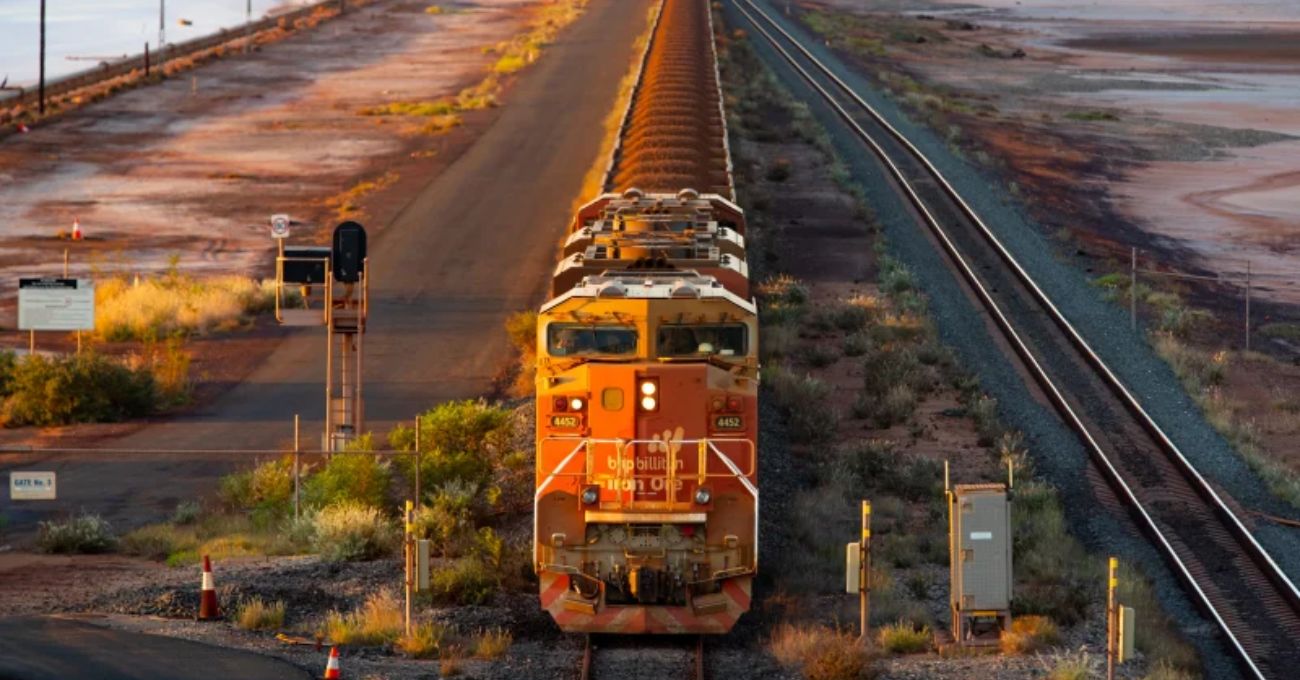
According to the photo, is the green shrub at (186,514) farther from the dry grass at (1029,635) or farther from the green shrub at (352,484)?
the dry grass at (1029,635)

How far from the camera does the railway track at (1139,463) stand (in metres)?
23.7

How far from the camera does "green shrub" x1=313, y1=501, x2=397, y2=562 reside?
23500 mm

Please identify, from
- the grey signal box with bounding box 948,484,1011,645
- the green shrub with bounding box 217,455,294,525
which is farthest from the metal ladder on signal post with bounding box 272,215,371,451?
the grey signal box with bounding box 948,484,1011,645

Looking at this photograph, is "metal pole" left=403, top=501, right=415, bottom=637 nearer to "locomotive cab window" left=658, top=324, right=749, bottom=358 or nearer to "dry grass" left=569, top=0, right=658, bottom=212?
"locomotive cab window" left=658, top=324, right=749, bottom=358

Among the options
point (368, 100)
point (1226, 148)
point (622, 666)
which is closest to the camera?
point (622, 666)

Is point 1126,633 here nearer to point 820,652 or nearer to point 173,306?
point 820,652

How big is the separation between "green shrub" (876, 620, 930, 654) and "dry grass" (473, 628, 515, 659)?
396 centimetres

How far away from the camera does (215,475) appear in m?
30.5

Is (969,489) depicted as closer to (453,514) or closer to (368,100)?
(453,514)

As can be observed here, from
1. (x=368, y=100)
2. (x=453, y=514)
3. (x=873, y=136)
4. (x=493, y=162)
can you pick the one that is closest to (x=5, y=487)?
(x=453, y=514)

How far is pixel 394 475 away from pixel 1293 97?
75.1 meters

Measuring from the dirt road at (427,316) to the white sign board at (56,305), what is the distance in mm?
2257

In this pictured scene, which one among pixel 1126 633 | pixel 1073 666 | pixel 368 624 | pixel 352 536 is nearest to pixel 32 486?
pixel 352 536

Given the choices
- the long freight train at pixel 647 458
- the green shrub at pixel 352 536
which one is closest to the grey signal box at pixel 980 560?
the long freight train at pixel 647 458
